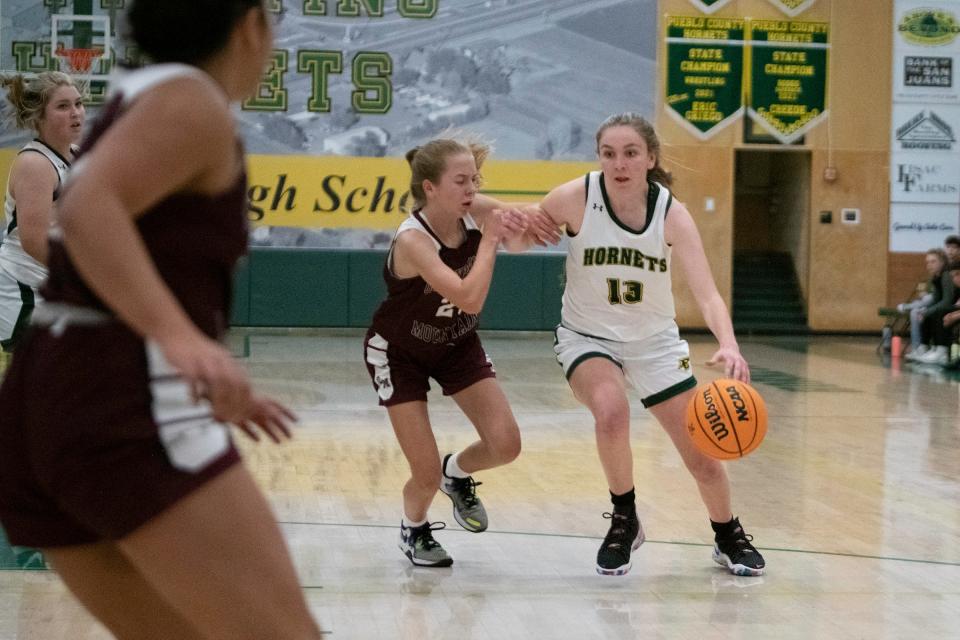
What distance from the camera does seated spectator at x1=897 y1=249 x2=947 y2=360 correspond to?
44.3 ft

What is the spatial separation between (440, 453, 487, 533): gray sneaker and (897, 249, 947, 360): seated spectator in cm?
981

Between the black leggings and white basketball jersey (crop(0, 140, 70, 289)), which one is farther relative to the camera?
the black leggings

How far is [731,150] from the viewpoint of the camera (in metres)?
17.2

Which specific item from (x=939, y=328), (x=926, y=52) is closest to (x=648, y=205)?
(x=939, y=328)

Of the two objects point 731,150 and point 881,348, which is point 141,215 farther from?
point 731,150

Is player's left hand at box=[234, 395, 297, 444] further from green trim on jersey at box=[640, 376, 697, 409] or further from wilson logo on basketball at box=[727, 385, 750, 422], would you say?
green trim on jersey at box=[640, 376, 697, 409]

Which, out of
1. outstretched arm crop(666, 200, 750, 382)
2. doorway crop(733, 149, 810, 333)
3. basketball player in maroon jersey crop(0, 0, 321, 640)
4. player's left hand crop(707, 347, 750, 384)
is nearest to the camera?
basketball player in maroon jersey crop(0, 0, 321, 640)

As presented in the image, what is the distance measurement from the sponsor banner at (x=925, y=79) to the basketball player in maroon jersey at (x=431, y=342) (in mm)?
14250

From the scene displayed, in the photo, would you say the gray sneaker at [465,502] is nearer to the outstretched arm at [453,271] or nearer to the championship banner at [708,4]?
the outstretched arm at [453,271]

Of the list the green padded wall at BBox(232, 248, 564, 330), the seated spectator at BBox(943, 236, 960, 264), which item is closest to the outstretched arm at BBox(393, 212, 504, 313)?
the seated spectator at BBox(943, 236, 960, 264)

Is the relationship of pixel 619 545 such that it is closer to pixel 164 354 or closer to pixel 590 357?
pixel 590 357

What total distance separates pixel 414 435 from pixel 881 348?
1172 cm

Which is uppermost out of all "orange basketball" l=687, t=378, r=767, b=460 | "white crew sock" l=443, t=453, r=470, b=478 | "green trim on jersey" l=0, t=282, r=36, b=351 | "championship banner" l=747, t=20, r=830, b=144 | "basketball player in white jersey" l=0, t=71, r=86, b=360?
"championship banner" l=747, t=20, r=830, b=144

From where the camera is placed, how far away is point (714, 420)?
4.27 meters
